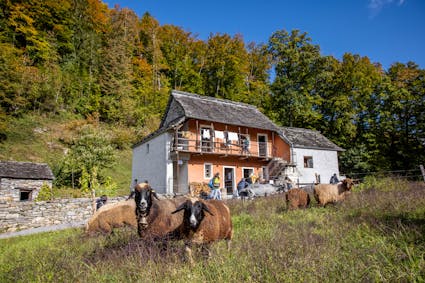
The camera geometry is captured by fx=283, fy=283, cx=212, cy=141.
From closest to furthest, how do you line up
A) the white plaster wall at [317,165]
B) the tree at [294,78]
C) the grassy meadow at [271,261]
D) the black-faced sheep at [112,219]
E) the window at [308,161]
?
the grassy meadow at [271,261] → the black-faced sheep at [112,219] → the white plaster wall at [317,165] → the window at [308,161] → the tree at [294,78]

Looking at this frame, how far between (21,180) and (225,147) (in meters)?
15.9

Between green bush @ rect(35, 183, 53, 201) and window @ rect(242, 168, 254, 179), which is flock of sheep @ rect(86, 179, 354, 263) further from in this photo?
window @ rect(242, 168, 254, 179)

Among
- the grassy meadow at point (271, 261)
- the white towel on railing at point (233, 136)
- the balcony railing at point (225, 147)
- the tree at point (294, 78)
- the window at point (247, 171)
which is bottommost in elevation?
the grassy meadow at point (271, 261)

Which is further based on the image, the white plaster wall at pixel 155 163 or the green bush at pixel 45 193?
the white plaster wall at pixel 155 163

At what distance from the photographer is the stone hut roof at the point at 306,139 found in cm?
2853

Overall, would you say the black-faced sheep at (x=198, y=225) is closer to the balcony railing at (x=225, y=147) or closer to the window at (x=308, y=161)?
the balcony railing at (x=225, y=147)

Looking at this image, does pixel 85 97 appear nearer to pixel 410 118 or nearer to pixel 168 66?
pixel 168 66

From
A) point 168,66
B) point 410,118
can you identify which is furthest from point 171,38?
point 410,118

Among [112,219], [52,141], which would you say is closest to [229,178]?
[112,219]

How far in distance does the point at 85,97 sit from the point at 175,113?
17672 mm

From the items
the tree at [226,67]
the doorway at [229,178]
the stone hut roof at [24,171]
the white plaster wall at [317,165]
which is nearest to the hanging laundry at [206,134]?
the doorway at [229,178]

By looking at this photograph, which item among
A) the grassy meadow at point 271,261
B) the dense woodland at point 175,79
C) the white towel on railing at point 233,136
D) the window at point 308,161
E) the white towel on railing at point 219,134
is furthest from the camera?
the dense woodland at point 175,79

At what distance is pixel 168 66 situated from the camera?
4750 centimetres

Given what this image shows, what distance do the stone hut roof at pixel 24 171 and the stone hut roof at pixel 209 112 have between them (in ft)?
33.3
